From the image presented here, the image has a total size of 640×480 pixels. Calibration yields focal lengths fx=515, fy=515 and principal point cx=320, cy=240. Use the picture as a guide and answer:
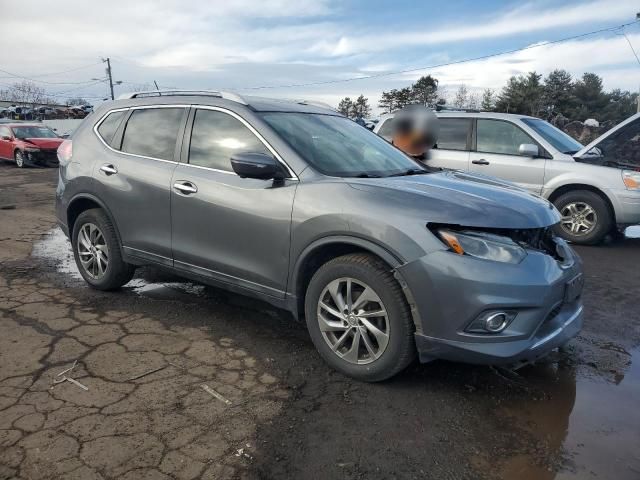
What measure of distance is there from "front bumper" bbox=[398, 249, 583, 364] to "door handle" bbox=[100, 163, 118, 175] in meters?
2.79

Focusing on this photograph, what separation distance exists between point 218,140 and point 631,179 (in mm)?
5890

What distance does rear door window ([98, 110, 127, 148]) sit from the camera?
4.64 meters

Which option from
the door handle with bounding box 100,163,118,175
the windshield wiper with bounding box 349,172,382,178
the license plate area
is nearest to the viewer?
the license plate area

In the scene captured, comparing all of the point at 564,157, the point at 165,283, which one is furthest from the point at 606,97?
the point at 165,283

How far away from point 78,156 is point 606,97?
155 feet

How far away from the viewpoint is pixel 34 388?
3059mm

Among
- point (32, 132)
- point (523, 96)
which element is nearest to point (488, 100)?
point (523, 96)

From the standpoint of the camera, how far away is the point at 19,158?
678 inches

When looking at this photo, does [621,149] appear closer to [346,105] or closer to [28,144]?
[28,144]

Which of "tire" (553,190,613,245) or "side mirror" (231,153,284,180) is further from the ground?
"side mirror" (231,153,284,180)

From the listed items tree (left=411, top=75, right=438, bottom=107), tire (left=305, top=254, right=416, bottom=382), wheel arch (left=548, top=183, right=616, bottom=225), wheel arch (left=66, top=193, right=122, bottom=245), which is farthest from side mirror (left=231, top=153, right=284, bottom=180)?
tree (left=411, top=75, right=438, bottom=107)

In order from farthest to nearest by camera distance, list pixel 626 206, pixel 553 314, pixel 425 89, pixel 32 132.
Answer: pixel 425 89
pixel 32 132
pixel 626 206
pixel 553 314

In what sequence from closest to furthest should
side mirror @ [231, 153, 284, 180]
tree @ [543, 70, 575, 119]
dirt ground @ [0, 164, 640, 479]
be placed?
dirt ground @ [0, 164, 640, 479]
side mirror @ [231, 153, 284, 180]
tree @ [543, 70, 575, 119]

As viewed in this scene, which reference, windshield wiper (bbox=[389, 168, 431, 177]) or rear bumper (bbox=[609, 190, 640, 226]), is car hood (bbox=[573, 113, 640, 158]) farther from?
windshield wiper (bbox=[389, 168, 431, 177])
